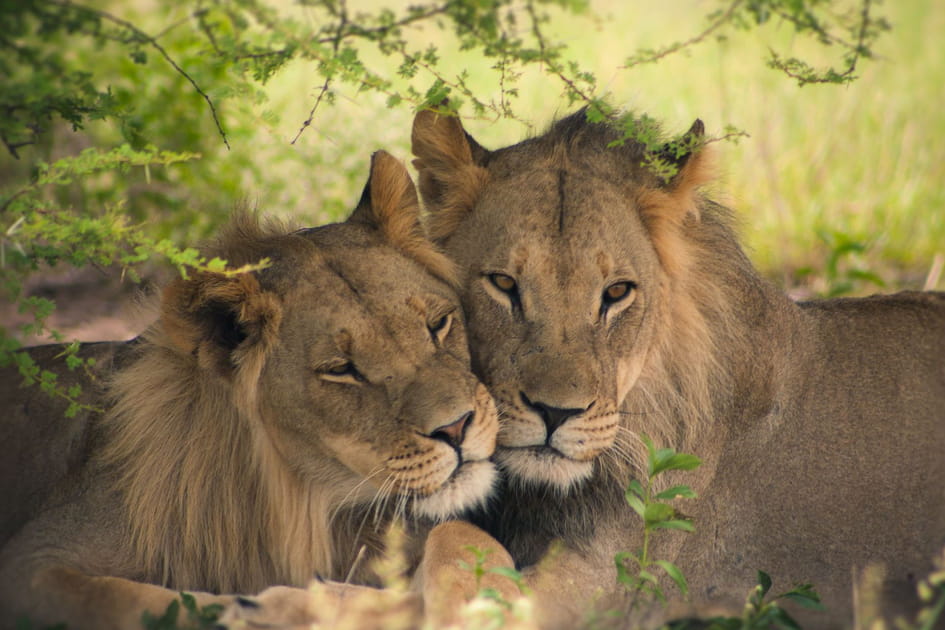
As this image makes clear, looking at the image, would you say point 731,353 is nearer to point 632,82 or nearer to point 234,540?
point 234,540

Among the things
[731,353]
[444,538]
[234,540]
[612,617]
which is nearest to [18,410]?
[234,540]

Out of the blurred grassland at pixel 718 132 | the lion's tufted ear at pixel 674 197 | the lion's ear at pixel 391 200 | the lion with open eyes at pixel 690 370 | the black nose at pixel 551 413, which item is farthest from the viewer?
the blurred grassland at pixel 718 132

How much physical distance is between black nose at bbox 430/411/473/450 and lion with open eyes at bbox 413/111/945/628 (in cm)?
26

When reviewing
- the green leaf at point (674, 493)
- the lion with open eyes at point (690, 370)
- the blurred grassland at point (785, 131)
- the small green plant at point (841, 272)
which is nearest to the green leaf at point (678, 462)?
the green leaf at point (674, 493)

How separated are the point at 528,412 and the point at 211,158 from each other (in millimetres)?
3846

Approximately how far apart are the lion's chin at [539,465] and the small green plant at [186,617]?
2.96 feet

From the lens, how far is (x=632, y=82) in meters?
9.75

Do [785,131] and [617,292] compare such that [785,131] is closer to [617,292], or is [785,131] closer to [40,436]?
[617,292]

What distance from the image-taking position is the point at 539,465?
303 cm

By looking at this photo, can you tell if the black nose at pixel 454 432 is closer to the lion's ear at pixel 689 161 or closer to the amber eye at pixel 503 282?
the amber eye at pixel 503 282

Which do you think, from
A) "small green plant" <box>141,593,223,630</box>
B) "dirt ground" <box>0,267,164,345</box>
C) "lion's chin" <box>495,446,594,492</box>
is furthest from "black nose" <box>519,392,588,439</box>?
"dirt ground" <box>0,267,164,345</box>

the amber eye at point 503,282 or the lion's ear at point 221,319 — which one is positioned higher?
the amber eye at point 503,282

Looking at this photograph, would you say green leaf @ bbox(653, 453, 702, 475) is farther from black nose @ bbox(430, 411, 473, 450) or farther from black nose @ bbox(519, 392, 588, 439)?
black nose @ bbox(430, 411, 473, 450)

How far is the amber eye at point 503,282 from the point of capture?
3203mm
